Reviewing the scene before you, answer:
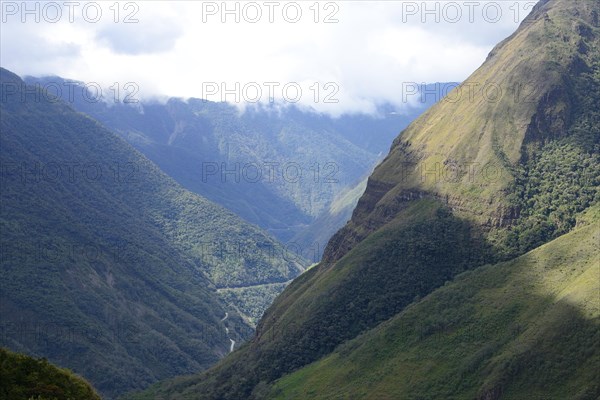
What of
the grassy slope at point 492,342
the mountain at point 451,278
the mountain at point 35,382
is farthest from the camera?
the mountain at point 451,278

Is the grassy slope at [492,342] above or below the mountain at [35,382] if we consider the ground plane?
below

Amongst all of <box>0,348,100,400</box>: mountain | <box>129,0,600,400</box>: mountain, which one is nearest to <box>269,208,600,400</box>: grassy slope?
<box>129,0,600,400</box>: mountain

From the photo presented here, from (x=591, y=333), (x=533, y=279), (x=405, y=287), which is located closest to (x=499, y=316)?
(x=533, y=279)

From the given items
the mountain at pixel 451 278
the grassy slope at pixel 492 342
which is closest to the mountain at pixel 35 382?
the grassy slope at pixel 492 342

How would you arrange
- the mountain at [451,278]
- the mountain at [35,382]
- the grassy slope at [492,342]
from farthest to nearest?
the mountain at [451,278] → the grassy slope at [492,342] → the mountain at [35,382]

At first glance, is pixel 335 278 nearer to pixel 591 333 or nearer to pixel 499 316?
pixel 499 316

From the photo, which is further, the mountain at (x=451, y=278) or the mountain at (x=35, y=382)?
the mountain at (x=451, y=278)

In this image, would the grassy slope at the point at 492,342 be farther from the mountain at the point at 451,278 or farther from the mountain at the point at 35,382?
the mountain at the point at 35,382

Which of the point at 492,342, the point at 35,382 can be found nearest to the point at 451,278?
the point at 492,342
